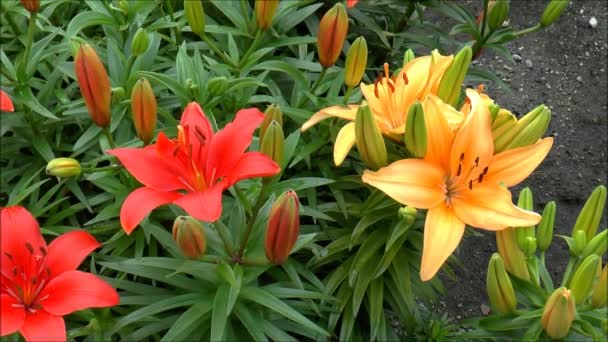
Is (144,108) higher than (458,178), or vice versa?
(144,108)

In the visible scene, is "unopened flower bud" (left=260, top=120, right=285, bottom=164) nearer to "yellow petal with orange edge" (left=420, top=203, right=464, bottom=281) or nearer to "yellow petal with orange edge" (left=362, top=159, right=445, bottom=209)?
"yellow petal with orange edge" (left=362, top=159, right=445, bottom=209)

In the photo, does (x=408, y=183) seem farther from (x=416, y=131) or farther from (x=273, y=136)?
(x=273, y=136)

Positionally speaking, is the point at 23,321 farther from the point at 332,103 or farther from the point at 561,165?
the point at 561,165

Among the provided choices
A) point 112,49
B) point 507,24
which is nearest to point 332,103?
point 112,49

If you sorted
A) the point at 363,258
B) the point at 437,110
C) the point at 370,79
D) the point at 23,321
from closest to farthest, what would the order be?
1. the point at 23,321
2. the point at 437,110
3. the point at 363,258
4. the point at 370,79

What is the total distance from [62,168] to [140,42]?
0.31 meters

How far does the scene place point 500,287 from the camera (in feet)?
3.94

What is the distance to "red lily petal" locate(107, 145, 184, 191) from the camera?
44.1 inches

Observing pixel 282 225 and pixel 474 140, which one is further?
pixel 474 140

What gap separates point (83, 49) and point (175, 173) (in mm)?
245

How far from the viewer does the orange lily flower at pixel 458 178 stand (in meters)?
1.17

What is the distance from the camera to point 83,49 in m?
1.16

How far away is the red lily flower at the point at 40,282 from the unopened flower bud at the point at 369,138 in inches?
18.1

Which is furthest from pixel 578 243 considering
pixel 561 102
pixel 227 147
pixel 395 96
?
pixel 561 102
